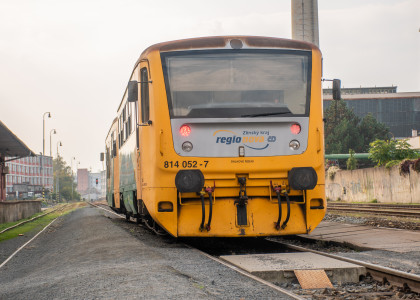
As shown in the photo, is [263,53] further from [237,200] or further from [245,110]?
[237,200]

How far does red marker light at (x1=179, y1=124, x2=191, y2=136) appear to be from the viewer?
8.60m

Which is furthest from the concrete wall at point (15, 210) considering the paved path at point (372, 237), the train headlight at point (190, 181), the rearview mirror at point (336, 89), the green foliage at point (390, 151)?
the green foliage at point (390, 151)

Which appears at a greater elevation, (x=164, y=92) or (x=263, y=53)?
(x=263, y=53)

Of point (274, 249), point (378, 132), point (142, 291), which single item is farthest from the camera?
point (378, 132)

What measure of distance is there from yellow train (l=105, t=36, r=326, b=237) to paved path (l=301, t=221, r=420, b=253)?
3.81 ft

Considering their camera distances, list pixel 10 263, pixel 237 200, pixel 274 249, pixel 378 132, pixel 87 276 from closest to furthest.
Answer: pixel 87 276, pixel 237 200, pixel 274 249, pixel 10 263, pixel 378 132

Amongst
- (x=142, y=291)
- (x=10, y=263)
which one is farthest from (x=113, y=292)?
(x=10, y=263)

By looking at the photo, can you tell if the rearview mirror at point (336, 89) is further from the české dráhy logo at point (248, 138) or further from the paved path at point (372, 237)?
the paved path at point (372, 237)

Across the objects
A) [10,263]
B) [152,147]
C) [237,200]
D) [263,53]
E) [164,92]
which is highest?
[263,53]

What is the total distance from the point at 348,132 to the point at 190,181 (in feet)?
192

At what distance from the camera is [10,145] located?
3084 centimetres

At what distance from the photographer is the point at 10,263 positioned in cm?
1044

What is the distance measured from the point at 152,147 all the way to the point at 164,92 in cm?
87

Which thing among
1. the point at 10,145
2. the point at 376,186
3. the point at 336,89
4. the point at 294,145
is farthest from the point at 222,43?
the point at 376,186
